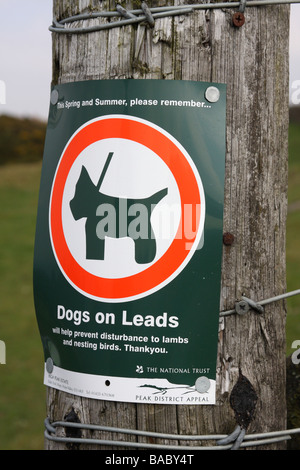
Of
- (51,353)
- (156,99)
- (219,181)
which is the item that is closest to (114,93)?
(156,99)

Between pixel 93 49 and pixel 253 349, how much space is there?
118 centimetres

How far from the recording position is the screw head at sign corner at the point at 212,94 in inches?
77.5

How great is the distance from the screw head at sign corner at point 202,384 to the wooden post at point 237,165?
51mm

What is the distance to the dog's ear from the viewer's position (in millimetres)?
2012

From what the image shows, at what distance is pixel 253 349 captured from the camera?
6.67ft

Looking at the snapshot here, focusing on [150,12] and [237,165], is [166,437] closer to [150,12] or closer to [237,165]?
[237,165]

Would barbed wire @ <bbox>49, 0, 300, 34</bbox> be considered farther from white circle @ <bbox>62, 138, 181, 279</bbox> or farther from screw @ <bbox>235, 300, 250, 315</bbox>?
screw @ <bbox>235, 300, 250, 315</bbox>

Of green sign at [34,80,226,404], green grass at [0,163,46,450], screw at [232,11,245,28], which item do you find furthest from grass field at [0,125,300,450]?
screw at [232,11,245,28]

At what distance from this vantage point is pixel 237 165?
6.56 ft

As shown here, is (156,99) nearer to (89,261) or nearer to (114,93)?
(114,93)

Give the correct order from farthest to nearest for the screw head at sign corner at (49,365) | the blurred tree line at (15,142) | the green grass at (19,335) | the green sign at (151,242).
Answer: the blurred tree line at (15,142) → the green grass at (19,335) → the screw head at sign corner at (49,365) → the green sign at (151,242)

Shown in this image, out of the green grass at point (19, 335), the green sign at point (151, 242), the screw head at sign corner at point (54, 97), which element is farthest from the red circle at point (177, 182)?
the green grass at point (19, 335)

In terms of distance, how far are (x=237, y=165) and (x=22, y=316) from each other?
25.4 ft

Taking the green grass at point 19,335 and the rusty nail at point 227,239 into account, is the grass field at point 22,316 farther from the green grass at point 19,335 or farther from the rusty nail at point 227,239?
the rusty nail at point 227,239
